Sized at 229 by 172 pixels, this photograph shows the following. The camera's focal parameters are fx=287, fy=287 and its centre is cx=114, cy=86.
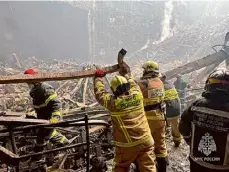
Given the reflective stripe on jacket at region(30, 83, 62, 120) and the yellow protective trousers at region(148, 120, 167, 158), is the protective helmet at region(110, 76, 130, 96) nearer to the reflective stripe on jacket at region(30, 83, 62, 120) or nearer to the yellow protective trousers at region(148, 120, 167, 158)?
the yellow protective trousers at region(148, 120, 167, 158)

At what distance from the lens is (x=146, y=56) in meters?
29.7

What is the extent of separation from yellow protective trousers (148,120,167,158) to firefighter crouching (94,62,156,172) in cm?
95

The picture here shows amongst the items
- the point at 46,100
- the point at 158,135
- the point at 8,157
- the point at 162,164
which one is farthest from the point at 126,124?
the point at 46,100

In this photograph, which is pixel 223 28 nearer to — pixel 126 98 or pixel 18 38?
pixel 18 38

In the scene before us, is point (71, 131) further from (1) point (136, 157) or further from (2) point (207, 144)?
(2) point (207, 144)

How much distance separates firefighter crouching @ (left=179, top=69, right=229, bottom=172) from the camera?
2605 mm

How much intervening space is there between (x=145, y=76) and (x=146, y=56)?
2524 cm

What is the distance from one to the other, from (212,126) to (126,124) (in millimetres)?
1143

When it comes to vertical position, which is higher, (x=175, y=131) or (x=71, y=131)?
(x=71, y=131)

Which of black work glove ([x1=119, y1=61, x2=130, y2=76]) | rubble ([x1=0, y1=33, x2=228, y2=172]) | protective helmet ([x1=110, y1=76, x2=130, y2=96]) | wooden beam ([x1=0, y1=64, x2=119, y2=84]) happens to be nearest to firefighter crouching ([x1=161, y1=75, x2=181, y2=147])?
rubble ([x1=0, y1=33, x2=228, y2=172])

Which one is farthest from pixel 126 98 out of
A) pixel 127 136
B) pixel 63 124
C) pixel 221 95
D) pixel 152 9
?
pixel 152 9

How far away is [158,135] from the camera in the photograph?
463 cm

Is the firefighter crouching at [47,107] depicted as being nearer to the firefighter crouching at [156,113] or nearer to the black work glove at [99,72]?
the firefighter crouching at [156,113]

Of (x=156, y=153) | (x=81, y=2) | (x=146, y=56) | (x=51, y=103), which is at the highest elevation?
(x=81, y=2)
